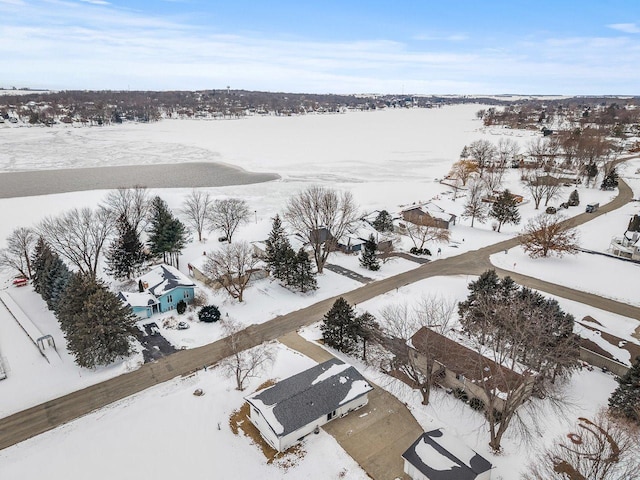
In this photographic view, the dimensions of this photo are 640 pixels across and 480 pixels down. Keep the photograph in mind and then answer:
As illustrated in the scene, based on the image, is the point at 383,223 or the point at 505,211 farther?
the point at 505,211

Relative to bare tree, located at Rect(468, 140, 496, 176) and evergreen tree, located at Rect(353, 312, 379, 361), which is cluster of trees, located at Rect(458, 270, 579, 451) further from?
bare tree, located at Rect(468, 140, 496, 176)

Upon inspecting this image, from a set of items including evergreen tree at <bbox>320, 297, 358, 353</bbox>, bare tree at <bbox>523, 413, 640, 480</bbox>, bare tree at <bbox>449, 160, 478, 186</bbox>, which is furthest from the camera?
bare tree at <bbox>449, 160, 478, 186</bbox>

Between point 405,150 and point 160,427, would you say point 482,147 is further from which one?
point 160,427

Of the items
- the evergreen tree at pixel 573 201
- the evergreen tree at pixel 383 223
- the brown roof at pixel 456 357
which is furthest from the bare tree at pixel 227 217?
the evergreen tree at pixel 573 201

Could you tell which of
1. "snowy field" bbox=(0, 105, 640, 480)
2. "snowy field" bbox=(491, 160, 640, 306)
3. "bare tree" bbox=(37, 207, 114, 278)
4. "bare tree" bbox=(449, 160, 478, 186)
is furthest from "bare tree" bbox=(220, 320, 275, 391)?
"bare tree" bbox=(449, 160, 478, 186)

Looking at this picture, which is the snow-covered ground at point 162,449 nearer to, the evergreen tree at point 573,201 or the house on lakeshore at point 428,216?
the house on lakeshore at point 428,216

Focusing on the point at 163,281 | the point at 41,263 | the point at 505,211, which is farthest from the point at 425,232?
the point at 41,263

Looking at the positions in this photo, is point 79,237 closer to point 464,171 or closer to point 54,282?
point 54,282

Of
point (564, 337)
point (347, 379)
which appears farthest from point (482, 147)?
point (347, 379)
